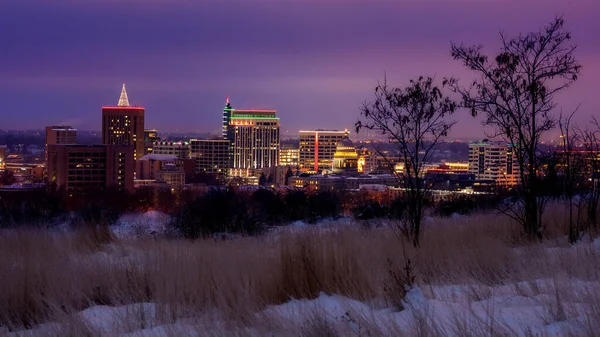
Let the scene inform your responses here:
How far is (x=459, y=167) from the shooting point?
93438 millimetres

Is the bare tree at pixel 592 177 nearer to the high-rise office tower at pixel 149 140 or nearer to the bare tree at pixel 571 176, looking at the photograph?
the bare tree at pixel 571 176

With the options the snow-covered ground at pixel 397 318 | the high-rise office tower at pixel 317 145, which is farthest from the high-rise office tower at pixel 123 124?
the snow-covered ground at pixel 397 318

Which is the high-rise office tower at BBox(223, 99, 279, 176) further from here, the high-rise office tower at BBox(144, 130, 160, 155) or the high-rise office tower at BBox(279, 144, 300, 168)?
the high-rise office tower at BBox(144, 130, 160, 155)

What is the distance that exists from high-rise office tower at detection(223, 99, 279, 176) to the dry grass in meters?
152

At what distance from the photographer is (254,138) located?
570 ft

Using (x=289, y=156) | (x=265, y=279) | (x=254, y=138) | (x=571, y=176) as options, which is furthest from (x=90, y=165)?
(x=289, y=156)

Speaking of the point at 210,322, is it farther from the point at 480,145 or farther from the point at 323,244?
the point at 480,145

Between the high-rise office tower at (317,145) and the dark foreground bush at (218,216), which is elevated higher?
the high-rise office tower at (317,145)

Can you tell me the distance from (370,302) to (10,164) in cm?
10229

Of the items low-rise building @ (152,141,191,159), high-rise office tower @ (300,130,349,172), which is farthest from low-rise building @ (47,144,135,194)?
high-rise office tower @ (300,130,349,172)

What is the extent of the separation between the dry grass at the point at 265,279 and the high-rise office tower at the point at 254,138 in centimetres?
15164

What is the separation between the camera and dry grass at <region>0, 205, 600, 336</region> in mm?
4367

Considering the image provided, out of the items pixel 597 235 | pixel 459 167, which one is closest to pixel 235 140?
pixel 459 167

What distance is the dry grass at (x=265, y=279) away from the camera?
437 centimetres
